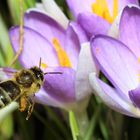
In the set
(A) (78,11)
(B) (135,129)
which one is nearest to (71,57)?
(A) (78,11)

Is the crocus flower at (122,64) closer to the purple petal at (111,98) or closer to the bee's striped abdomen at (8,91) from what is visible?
the purple petal at (111,98)

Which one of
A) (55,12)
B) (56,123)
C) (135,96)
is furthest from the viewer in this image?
(56,123)

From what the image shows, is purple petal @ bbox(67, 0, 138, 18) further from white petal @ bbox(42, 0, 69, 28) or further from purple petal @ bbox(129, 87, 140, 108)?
purple petal @ bbox(129, 87, 140, 108)

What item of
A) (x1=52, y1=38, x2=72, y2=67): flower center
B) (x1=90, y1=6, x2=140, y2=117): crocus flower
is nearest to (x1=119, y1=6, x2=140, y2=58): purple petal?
(x1=90, y1=6, x2=140, y2=117): crocus flower

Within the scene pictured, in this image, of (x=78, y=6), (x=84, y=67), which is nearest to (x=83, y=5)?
(x=78, y=6)

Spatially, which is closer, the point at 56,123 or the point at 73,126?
the point at 73,126

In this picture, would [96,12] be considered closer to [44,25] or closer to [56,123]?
[44,25]

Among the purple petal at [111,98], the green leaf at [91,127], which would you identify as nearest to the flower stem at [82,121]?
the green leaf at [91,127]
